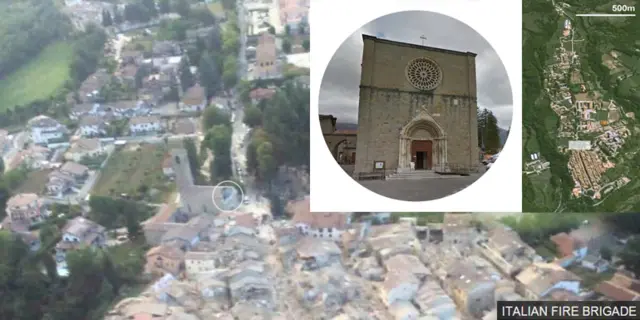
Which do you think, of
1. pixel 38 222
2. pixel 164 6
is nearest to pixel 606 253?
pixel 164 6

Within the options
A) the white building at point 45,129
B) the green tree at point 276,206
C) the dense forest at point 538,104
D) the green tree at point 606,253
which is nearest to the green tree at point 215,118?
the green tree at point 276,206

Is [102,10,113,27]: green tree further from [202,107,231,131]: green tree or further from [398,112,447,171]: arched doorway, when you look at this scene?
[398,112,447,171]: arched doorway

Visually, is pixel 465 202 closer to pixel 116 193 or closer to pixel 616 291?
pixel 616 291

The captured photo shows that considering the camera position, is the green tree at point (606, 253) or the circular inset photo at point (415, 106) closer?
the circular inset photo at point (415, 106)

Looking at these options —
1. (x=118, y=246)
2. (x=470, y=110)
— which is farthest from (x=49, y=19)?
(x=470, y=110)

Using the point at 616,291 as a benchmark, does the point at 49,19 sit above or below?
above

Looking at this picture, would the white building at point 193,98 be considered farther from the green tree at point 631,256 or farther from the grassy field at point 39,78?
the green tree at point 631,256
